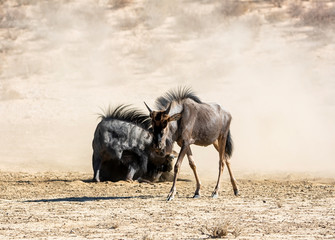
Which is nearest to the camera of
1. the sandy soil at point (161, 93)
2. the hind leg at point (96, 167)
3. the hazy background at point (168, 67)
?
the sandy soil at point (161, 93)

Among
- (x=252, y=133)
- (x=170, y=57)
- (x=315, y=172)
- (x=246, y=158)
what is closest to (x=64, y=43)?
(x=170, y=57)

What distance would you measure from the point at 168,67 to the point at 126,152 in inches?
739

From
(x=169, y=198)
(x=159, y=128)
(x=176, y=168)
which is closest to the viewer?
(x=159, y=128)

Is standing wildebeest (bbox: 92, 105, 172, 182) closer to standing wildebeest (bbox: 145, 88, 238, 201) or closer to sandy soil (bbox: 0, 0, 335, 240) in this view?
sandy soil (bbox: 0, 0, 335, 240)

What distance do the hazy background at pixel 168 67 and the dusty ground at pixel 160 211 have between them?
904 centimetres

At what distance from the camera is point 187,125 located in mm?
11336

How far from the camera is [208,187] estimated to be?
1377 cm

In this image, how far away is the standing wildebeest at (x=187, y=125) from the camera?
35.3 ft

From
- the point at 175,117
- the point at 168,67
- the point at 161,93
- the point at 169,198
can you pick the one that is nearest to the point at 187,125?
the point at 175,117

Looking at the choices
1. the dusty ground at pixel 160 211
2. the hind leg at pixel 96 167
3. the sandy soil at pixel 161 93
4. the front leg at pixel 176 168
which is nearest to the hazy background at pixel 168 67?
the sandy soil at pixel 161 93

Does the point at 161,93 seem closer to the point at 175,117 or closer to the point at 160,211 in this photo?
the point at 175,117

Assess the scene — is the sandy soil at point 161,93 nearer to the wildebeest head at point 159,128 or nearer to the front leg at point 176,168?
the front leg at point 176,168

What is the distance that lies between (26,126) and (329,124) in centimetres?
1201

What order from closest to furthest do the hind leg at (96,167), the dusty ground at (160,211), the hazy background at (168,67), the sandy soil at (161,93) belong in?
1. the dusty ground at (160,211)
2. the sandy soil at (161,93)
3. the hind leg at (96,167)
4. the hazy background at (168,67)
